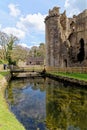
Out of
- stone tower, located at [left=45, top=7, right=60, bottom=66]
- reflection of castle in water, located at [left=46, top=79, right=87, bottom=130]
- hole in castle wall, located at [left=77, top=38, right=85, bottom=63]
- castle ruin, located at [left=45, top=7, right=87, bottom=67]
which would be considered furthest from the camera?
stone tower, located at [left=45, top=7, right=60, bottom=66]

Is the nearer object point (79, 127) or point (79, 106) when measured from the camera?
point (79, 127)

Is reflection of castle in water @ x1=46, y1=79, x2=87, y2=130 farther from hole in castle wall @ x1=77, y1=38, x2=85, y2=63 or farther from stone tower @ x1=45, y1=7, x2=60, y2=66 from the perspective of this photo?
stone tower @ x1=45, y1=7, x2=60, y2=66

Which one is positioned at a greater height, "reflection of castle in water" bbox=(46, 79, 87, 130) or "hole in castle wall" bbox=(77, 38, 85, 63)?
"hole in castle wall" bbox=(77, 38, 85, 63)

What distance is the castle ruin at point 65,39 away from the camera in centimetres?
5353

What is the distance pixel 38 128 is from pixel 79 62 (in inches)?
1636

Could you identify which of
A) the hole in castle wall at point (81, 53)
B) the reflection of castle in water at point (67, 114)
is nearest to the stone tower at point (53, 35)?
the hole in castle wall at point (81, 53)

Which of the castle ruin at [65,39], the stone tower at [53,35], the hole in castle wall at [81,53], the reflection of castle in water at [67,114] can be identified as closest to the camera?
the reflection of castle in water at [67,114]

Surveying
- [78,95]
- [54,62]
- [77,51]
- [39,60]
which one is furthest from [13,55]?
[78,95]

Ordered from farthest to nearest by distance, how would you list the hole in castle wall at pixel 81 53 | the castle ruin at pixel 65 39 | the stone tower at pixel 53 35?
the stone tower at pixel 53 35 → the hole in castle wall at pixel 81 53 → the castle ruin at pixel 65 39

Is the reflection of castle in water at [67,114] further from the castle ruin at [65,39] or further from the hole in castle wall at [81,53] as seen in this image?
the hole in castle wall at [81,53]

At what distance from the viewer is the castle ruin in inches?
A: 2108

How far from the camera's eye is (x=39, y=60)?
122 meters

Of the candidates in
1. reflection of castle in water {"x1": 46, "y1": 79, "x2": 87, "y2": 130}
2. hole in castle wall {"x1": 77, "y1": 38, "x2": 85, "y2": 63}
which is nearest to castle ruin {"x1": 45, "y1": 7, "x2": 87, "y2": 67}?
hole in castle wall {"x1": 77, "y1": 38, "x2": 85, "y2": 63}

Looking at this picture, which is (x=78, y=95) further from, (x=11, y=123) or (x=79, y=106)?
(x=11, y=123)
